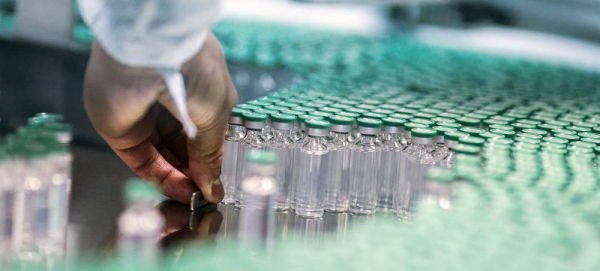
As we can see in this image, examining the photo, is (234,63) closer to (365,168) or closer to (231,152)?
(231,152)

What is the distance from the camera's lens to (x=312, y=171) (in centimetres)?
274

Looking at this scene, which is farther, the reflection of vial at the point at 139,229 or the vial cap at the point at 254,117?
the vial cap at the point at 254,117

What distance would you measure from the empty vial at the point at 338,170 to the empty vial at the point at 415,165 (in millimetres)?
165

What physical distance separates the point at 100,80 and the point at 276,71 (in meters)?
2.20

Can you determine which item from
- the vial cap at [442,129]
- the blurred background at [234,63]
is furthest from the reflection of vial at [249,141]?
the vial cap at [442,129]

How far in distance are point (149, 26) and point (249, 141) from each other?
2.60 ft

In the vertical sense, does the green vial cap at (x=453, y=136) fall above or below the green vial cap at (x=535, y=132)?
above

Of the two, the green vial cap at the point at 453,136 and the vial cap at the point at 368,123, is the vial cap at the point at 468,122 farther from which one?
the vial cap at the point at 368,123

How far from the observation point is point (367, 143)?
2.88 metres

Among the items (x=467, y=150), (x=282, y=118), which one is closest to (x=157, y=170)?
(x=282, y=118)

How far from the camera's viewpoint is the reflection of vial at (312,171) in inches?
106

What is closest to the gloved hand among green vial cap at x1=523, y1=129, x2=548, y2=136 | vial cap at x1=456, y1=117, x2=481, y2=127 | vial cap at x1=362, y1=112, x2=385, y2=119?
vial cap at x1=362, y1=112, x2=385, y2=119

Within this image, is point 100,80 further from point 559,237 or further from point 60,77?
point 60,77

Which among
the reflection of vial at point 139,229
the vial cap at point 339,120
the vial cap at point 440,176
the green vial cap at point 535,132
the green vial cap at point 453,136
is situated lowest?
the reflection of vial at point 139,229
